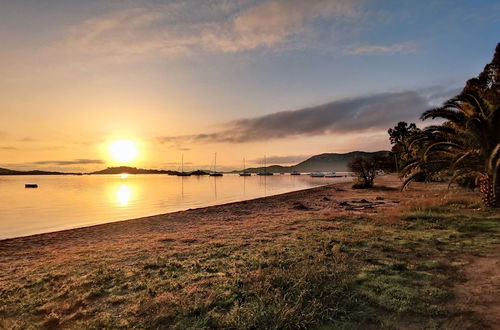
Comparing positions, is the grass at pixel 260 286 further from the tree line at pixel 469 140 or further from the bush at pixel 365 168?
the bush at pixel 365 168

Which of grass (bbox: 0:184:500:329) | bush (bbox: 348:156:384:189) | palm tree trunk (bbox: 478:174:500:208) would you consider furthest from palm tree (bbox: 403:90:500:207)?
bush (bbox: 348:156:384:189)

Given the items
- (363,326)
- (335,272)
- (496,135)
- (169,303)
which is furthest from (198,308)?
(496,135)

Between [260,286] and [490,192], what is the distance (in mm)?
14959

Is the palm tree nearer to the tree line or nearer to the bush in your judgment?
the tree line

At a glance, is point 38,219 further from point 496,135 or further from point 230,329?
point 496,135

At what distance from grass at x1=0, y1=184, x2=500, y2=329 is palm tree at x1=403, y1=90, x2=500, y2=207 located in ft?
19.7

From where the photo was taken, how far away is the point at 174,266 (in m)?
7.41

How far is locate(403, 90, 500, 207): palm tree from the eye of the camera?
14320 mm

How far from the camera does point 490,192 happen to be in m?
14.6

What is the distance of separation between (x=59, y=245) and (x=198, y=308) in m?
11.2

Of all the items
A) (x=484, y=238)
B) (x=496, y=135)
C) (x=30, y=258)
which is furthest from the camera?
(x=496, y=135)

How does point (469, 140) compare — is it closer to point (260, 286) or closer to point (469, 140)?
point (469, 140)

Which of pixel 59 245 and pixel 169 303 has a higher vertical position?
pixel 169 303

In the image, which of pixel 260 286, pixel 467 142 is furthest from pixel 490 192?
pixel 260 286
